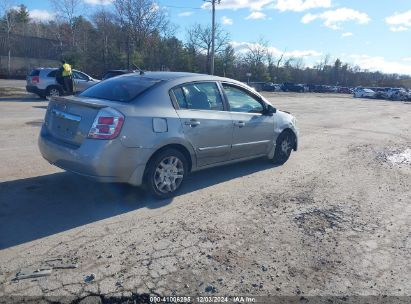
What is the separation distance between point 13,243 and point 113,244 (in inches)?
37.9

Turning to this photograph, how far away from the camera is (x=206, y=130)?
5.25 metres

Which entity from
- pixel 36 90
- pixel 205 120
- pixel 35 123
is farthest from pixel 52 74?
pixel 205 120

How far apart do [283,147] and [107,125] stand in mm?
3916

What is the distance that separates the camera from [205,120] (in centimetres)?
523

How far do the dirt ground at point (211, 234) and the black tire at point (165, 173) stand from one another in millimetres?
177

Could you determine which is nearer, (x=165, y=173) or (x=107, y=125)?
(x=107, y=125)

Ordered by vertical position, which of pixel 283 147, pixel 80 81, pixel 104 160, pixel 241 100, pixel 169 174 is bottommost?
pixel 169 174

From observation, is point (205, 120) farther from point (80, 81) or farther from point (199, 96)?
point (80, 81)

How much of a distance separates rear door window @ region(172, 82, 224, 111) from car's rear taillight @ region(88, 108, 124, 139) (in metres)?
1.01

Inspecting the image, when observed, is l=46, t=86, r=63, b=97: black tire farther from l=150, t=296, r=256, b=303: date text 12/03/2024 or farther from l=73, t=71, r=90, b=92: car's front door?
l=150, t=296, r=256, b=303: date text 12/03/2024

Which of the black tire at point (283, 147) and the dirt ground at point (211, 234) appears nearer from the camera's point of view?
the dirt ground at point (211, 234)

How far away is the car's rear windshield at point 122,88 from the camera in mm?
4809

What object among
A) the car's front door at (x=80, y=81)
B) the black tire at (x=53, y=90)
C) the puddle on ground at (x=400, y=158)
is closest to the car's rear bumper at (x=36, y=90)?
the black tire at (x=53, y=90)

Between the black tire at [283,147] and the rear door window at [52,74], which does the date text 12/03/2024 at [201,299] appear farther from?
the rear door window at [52,74]
